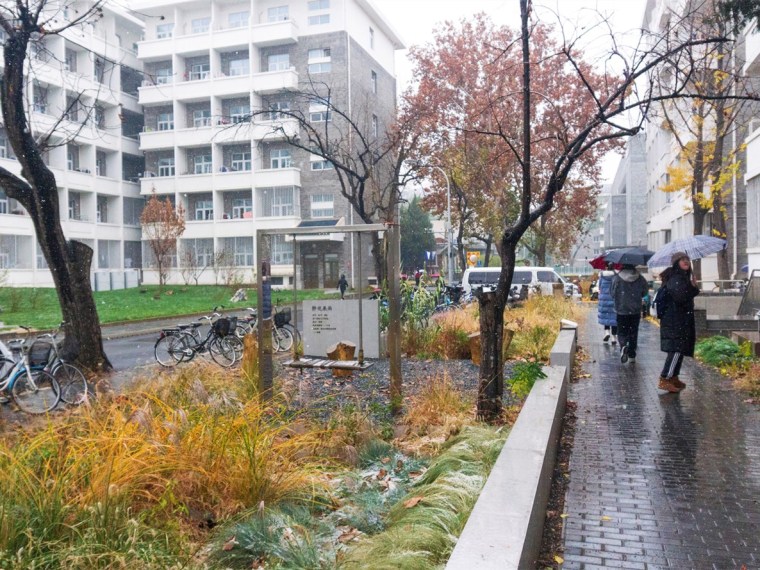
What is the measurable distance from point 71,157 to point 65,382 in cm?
4267

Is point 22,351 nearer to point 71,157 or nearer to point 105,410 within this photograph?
point 105,410

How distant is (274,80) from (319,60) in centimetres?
319

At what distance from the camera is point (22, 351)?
9.80 m

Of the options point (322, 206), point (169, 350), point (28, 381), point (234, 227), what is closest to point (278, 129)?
point (169, 350)

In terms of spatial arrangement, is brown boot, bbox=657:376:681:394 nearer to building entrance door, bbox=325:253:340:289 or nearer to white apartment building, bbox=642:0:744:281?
white apartment building, bbox=642:0:744:281

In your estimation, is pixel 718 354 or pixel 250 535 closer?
pixel 250 535

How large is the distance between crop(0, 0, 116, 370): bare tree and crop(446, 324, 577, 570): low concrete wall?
24.8 feet

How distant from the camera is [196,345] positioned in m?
14.2

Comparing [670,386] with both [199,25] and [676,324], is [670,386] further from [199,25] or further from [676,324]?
[199,25]

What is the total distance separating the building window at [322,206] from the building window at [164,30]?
15.4 m

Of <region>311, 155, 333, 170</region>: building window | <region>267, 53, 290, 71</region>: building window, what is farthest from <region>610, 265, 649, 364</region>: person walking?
<region>267, 53, 290, 71</region>: building window

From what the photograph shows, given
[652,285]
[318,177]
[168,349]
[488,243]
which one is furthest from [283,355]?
[318,177]

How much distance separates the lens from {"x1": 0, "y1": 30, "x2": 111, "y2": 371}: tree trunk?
10.8 metres

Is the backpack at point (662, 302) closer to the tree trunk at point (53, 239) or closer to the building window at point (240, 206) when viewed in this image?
the tree trunk at point (53, 239)
